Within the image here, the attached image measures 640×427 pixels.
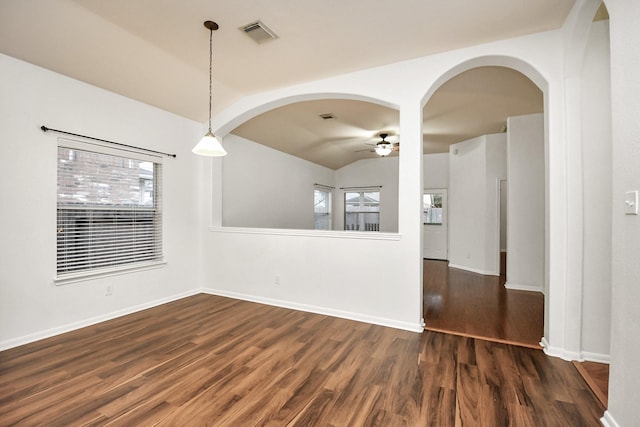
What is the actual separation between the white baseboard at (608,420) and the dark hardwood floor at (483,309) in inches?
40.7

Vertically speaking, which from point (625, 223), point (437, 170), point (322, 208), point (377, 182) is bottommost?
point (625, 223)

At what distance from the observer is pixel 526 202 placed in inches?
189

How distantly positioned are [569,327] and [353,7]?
3248 millimetres

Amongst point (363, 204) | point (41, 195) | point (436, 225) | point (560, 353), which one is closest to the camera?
point (560, 353)

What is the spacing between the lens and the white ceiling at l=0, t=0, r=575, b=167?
2334 millimetres

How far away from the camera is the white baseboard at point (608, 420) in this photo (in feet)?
5.32

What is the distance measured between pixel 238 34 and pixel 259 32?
0.21m

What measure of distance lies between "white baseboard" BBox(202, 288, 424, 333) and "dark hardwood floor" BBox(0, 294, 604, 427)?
0.12 metres

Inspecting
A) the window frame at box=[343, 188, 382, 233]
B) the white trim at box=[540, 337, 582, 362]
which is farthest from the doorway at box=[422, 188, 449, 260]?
the white trim at box=[540, 337, 582, 362]

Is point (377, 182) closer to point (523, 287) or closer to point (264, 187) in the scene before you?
point (264, 187)

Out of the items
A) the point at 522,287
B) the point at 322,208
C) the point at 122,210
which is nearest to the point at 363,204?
the point at 322,208

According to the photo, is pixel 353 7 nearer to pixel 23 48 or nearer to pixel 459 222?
pixel 23 48

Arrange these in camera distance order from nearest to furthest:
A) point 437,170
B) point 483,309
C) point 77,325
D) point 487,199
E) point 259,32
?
1. point 259,32
2. point 77,325
3. point 483,309
4. point 487,199
5. point 437,170

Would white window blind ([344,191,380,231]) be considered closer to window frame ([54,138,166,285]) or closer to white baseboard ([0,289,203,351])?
white baseboard ([0,289,203,351])
